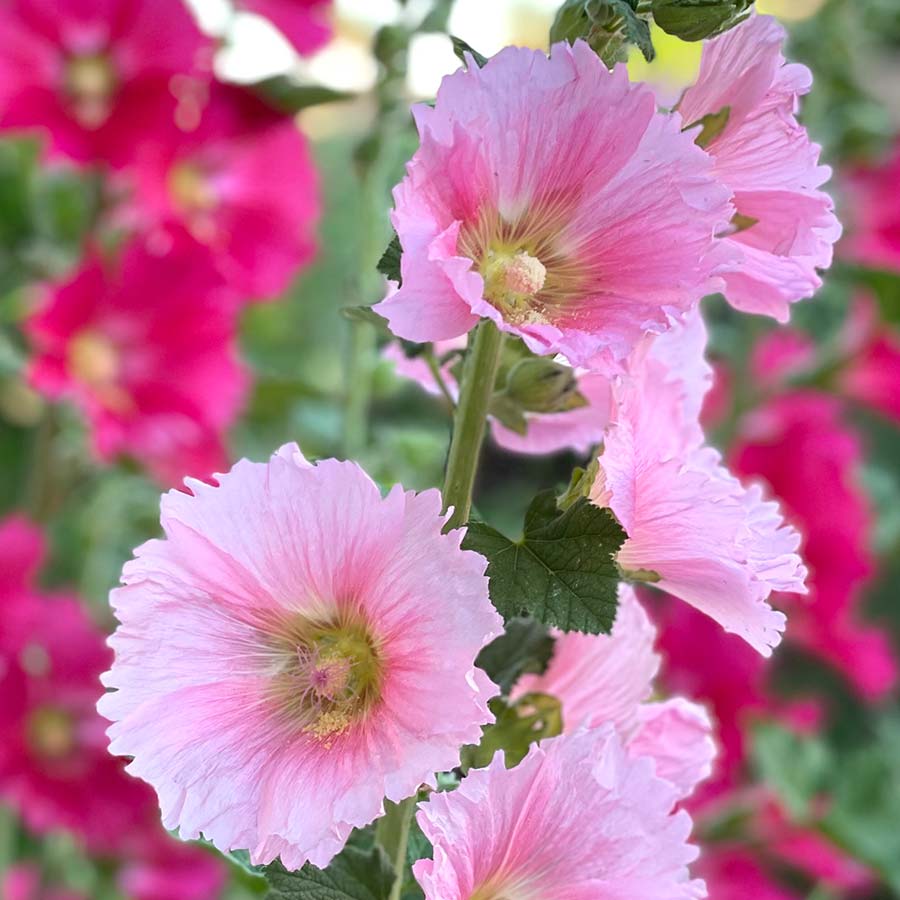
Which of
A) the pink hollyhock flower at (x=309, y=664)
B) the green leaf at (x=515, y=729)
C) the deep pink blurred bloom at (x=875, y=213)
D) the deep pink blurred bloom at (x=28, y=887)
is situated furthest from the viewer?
the deep pink blurred bloom at (x=875, y=213)

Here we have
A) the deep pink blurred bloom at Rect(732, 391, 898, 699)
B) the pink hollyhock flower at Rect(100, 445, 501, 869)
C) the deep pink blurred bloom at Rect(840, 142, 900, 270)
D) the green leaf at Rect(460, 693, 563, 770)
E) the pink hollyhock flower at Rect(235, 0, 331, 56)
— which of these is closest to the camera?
the pink hollyhock flower at Rect(100, 445, 501, 869)

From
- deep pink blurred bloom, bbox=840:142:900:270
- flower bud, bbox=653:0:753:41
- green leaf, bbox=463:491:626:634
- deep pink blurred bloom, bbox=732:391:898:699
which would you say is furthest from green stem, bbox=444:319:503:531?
deep pink blurred bloom, bbox=840:142:900:270

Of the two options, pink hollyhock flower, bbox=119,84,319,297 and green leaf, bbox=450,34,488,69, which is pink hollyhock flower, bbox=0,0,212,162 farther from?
green leaf, bbox=450,34,488,69

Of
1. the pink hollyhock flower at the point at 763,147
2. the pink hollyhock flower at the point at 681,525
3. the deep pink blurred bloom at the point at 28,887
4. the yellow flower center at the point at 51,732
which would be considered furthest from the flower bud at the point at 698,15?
the deep pink blurred bloom at the point at 28,887

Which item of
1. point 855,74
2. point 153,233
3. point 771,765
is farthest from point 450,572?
point 855,74

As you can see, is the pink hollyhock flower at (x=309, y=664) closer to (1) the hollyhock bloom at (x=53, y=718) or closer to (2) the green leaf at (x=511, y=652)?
(2) the green leaf at (x=511, y=652)

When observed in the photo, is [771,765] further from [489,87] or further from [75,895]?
[489,87]

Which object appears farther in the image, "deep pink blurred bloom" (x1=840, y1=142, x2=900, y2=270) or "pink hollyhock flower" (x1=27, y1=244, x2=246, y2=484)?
"deep pink blurred bloom" (x1=840, y1=142, x2=900, y2=270)
